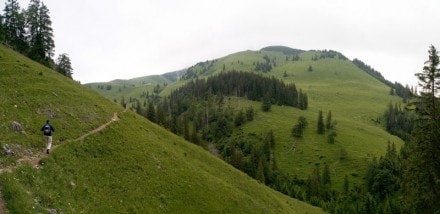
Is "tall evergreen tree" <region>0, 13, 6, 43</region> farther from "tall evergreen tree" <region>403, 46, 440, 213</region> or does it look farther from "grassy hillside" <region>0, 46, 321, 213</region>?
"tall evergreen tree" <region>403, 46, 440, 213</region>

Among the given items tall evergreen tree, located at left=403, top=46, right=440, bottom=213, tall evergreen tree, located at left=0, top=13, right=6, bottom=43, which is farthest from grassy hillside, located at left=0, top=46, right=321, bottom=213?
tall evergreen tree, located at left=0, top=13, right=6, bottom=43

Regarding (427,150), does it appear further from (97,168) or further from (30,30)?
(30,30)

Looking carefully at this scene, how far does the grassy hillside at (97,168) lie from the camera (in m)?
25.1

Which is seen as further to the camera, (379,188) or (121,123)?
(379,188)

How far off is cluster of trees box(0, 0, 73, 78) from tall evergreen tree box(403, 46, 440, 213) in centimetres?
8366

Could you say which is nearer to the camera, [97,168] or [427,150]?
[97,168]

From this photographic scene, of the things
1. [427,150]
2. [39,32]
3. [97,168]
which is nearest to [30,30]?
[39,32]

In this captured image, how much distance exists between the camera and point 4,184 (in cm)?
2162

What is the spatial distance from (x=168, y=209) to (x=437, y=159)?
2891 centimetres

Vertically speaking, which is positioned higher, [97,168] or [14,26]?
[14,26]

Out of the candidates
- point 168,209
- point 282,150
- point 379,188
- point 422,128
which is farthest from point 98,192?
point 282,150

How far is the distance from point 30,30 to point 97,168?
2993 inches

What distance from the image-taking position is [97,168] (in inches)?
1252

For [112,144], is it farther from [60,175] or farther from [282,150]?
[282,150]
